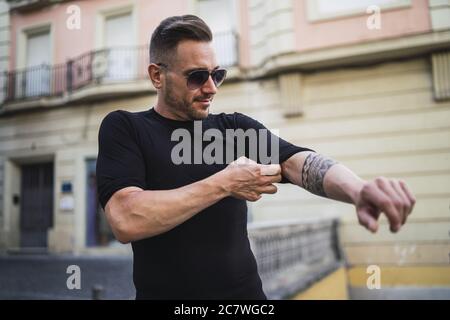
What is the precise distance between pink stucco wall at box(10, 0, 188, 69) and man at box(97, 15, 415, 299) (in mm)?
6914

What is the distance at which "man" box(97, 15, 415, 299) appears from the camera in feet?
3.54

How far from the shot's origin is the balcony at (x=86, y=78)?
24.9 ft

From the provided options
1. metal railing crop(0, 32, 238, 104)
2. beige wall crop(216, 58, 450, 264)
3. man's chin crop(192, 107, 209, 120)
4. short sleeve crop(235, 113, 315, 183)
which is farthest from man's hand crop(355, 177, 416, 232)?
metal railing crop(0, 32, 238, 104)

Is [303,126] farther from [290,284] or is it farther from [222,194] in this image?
[222,194]

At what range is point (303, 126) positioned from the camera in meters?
6.56

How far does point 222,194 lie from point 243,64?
6.36m

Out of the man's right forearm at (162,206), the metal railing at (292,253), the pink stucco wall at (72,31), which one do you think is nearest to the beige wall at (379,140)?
the metal railing at (292,253)

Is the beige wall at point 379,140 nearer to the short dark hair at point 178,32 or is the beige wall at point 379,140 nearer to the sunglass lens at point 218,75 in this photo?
the sunglass lens at point 218,75

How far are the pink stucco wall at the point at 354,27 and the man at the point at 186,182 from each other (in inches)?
211

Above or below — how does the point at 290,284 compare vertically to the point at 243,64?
below

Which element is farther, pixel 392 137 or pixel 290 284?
pixel 392 137

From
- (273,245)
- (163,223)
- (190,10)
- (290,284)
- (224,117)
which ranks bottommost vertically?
(290,284)

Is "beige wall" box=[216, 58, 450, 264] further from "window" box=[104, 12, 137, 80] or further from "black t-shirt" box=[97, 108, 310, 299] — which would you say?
"black t-shirt" box=[97, 108, 310, 299]

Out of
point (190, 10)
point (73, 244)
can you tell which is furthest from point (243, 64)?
point (73, 244)
